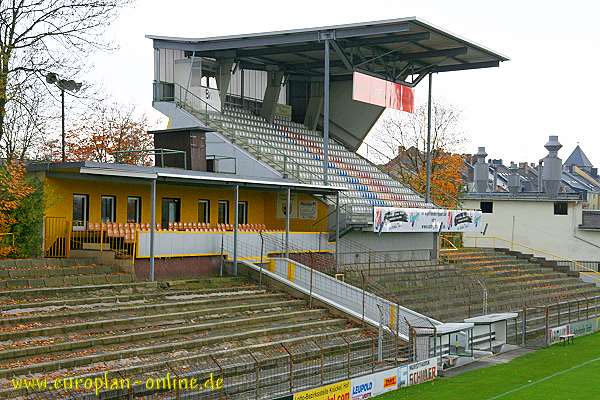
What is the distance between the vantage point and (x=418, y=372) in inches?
811

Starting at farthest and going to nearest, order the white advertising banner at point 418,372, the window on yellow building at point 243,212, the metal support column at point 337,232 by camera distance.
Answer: the window on yellow building at point 243,212, the metal support column at point 337,232, the white advertising banner at point 418,372

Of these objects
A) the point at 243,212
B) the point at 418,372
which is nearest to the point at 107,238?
the point at 243,212

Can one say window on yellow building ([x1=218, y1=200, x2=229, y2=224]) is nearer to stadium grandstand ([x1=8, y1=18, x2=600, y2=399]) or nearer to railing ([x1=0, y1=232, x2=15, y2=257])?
stadium grandstand ([x1=8, y1=18, x2=600, y2=399])

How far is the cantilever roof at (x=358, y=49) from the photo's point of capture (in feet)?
107

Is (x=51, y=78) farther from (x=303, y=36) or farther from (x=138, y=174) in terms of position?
(x=303, y=36)

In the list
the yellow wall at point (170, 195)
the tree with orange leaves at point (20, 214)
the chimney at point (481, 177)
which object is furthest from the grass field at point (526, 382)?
the chimney at point (481, 177)

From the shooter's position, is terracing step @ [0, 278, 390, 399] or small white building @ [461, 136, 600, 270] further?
small white building @ [461, 136, 600, 270]

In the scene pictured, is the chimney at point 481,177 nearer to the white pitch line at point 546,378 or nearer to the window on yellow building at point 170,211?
the white pitch line at point 546,378

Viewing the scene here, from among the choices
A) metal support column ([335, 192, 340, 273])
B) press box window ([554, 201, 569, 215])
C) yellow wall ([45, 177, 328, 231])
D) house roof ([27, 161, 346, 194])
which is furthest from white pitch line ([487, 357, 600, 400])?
press box window ([554, 201, 569, 215])

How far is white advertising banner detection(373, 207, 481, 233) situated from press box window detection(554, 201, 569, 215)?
12.2m

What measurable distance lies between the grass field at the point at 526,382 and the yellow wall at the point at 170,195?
34.8ft

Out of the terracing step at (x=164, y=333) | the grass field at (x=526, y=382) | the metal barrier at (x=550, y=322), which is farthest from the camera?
the metal barrier at (x=550, y=322)

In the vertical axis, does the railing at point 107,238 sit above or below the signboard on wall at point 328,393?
above

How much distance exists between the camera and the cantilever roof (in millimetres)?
32750
